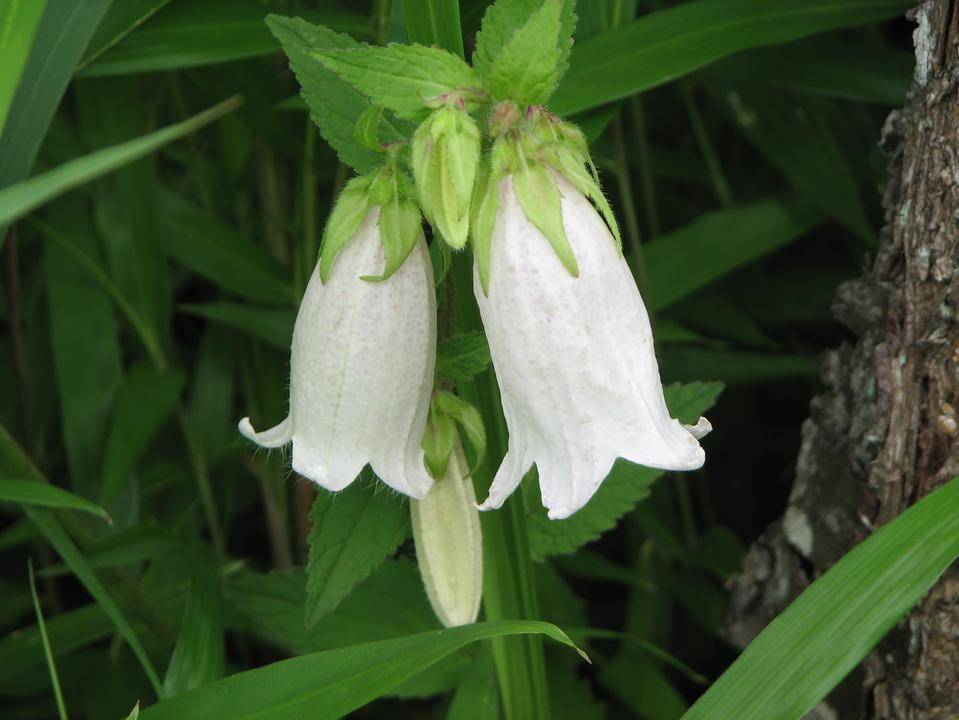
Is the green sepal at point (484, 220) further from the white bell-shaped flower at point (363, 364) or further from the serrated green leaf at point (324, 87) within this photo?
the serrated green leaf at point (324, 87)

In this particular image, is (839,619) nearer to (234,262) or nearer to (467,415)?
(467,415)

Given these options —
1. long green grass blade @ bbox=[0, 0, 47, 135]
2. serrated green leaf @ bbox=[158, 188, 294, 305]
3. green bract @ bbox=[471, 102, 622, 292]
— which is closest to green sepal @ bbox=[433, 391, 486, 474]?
green bract @ bbox=[471, 102, 622, 292]

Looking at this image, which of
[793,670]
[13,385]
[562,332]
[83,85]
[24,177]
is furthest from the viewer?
[13,385]

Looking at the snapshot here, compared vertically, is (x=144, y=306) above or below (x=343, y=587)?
above

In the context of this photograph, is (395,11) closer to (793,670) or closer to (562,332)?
(562,332)

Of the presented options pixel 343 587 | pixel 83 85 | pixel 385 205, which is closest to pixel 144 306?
pixel 83 85

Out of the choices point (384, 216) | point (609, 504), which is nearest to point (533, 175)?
point (384, 216)

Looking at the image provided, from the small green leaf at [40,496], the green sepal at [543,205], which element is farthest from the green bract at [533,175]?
the small green leaf at [40,496]
